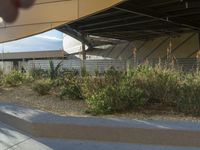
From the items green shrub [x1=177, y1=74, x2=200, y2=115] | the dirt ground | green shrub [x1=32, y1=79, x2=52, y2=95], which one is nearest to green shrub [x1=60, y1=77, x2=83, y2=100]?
the dirt ground

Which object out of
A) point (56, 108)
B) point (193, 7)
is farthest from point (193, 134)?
point (193, 7)

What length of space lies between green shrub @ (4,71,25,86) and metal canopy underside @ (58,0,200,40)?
8.03 meters

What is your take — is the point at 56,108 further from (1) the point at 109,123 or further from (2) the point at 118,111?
(1) the point at 109,123

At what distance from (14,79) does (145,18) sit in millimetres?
13512

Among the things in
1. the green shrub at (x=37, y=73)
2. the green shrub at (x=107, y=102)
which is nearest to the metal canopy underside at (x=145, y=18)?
the green shrub at (x=37, y=73)

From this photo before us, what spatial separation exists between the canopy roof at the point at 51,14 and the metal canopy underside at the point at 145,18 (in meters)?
1.60

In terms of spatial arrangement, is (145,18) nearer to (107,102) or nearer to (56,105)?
(56,105)

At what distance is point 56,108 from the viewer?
38.7ft

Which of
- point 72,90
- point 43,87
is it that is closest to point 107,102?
point 72,90

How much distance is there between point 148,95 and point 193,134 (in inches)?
127

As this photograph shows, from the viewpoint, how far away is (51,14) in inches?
1006

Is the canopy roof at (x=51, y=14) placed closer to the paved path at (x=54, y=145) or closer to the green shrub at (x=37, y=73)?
the green shrub at (x=37, y=73)

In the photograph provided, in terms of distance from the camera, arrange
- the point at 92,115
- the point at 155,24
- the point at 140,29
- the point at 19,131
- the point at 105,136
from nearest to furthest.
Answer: the point at 105,136 < the point at 19,131 < the point at 92,115 < the point at 155,24 < the point at 140,29

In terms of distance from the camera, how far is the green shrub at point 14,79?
18.4 meters
